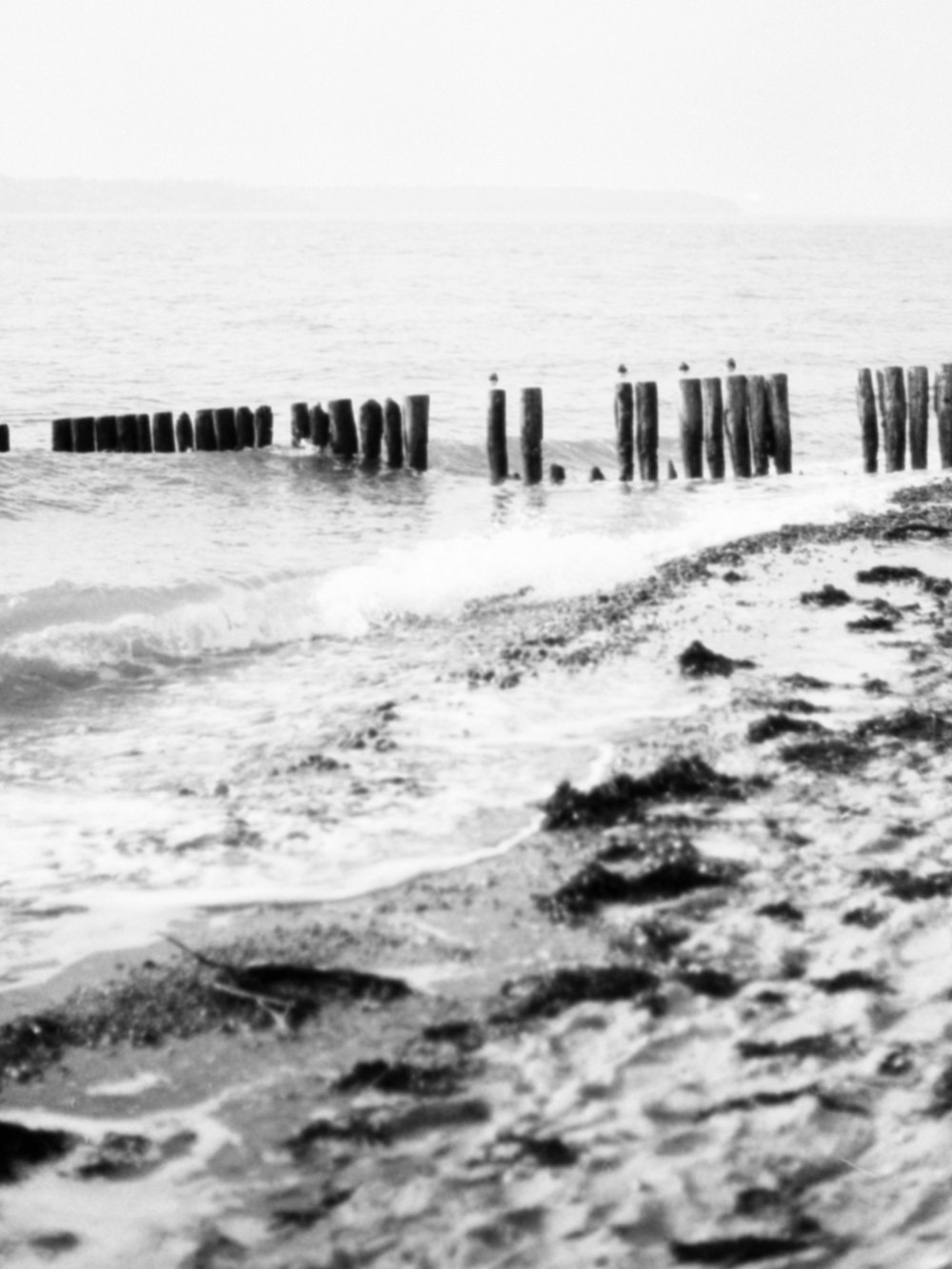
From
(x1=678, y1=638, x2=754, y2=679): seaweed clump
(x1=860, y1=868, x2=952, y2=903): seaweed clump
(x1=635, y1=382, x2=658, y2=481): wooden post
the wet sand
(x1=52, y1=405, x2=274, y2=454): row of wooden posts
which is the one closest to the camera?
the wet sand

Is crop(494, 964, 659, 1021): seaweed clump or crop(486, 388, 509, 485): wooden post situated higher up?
crop(486, 388, 509, 485): wooden post

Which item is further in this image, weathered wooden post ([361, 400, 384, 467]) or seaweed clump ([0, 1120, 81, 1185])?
weathered wooden post ([361, 400, 384, 467])

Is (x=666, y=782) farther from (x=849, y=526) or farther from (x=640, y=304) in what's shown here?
(x=640, y=304)

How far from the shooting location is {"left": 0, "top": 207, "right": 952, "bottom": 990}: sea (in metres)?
5.64

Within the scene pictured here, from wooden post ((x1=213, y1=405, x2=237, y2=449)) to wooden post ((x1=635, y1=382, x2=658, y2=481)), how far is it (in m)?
4.94

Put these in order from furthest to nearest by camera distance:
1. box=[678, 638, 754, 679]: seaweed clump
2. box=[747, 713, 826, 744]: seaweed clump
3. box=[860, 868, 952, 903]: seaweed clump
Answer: box=[678, 638, 754, 679]: seaweed clump, box=[747, 713, 826, 744]: seaweed clump, box=[860, 868, 952, 903]: seaweed clump

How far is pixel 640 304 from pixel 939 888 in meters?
49.0

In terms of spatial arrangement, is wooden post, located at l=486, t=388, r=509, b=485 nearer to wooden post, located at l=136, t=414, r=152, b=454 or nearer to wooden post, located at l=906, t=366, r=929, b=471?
wooden post, located at l=136, t=414, r=152, b=454

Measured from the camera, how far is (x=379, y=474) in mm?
18562

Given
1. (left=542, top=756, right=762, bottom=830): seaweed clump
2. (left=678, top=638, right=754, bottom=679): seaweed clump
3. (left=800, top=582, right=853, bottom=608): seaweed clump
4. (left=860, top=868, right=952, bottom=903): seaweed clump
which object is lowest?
(left=860, top=868, right=952, bottom=903): seaweed clump

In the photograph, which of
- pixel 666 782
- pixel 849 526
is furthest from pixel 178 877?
pixel 849 526

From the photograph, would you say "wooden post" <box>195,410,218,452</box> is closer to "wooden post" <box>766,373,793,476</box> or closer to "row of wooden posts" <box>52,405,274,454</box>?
"row of wooden posts" <box>52,405,274,454</box>

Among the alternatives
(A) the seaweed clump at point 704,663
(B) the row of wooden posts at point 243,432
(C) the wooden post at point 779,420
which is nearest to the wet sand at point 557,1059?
(A) the seaweed clump at point 704,663

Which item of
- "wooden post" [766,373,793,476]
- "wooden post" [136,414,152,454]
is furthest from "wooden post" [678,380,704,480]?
"wooden post" [136,414,152,454]
